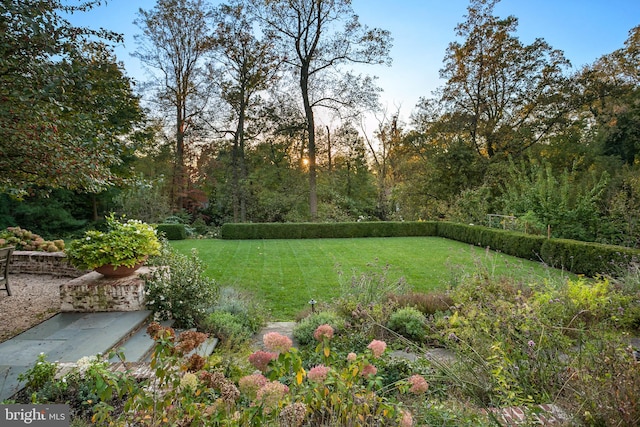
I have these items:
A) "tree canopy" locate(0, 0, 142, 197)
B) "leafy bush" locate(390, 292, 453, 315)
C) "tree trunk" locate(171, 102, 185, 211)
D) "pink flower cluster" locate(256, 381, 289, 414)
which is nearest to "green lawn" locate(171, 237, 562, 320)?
"leafy bush" locate(390, 292, 453, 315)

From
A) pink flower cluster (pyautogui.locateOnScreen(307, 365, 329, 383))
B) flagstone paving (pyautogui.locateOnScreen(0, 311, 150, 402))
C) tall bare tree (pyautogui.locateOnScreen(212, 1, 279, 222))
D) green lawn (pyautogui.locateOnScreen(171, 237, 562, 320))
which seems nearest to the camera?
pink flower cluster (pyautogui.locateOnScreen(307, 365, 329, 383))

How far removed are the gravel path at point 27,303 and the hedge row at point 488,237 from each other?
7132 millimetres

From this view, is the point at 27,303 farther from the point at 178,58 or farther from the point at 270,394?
the point at 178,58

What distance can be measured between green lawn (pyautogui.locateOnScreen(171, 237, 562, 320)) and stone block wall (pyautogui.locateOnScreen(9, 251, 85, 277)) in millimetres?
2511

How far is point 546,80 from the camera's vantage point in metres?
16.1

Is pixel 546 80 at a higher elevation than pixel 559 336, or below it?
higher

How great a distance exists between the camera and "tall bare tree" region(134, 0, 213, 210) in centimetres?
1611

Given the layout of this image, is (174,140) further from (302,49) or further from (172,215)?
(302,49)

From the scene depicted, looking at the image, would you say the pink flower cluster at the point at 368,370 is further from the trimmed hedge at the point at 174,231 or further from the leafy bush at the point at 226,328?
the trimmed hedge at the point at 174,231

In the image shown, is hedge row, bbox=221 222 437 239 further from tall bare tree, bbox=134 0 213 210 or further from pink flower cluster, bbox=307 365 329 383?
pink flower cluster, bbox=307 365 329 383

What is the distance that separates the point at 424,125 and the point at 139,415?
19.0 metres

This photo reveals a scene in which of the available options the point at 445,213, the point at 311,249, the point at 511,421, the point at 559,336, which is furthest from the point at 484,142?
the point at 511,421

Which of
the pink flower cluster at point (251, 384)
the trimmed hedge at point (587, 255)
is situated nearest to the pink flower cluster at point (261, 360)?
the pink flower cluster at point (251, 384)

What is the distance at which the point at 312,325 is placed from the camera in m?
3.78
